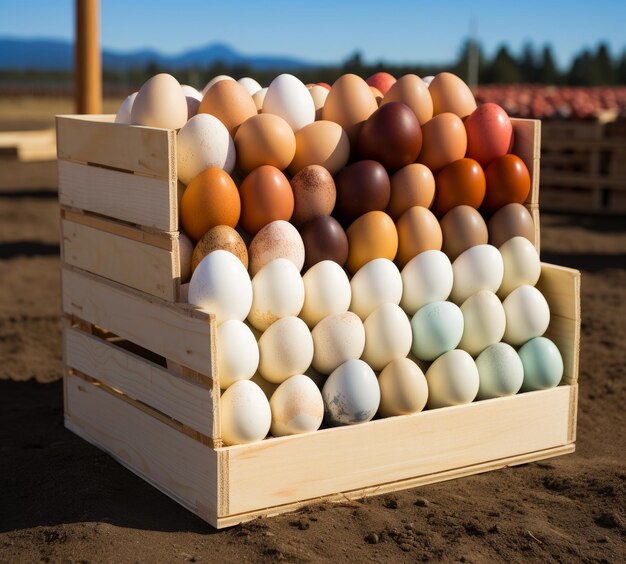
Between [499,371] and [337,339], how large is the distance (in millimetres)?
779

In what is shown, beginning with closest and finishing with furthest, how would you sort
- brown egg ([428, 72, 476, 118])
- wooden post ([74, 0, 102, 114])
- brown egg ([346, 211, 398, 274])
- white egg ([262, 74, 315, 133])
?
brown egg ([346, 211, 398, 274]) < white egg ([262, 74, 315, 133]) < brown egg ([428, 72, 476, 118]) < wooden post ([74, 0, 102, 114])

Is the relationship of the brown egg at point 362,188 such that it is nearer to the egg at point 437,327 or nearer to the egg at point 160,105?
the egg at point 437,327

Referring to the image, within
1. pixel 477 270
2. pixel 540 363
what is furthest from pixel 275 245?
pixel 540 363

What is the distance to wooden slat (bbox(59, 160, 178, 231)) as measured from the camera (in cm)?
361

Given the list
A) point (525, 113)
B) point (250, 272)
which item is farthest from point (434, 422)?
point (525, 113)

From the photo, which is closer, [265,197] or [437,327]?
[265,197]

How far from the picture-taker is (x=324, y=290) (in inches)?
148

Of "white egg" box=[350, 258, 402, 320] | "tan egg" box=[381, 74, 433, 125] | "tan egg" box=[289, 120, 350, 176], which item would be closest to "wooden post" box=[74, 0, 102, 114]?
"tan egg" box=[381, 74, 433, 125]

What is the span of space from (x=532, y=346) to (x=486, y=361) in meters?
0.25

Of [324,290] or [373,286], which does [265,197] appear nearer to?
[324,290]

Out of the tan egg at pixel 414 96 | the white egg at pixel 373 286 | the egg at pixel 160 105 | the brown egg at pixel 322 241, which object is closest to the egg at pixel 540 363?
the white egg at pixel 373 286

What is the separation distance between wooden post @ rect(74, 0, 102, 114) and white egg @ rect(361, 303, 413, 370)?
4.90m

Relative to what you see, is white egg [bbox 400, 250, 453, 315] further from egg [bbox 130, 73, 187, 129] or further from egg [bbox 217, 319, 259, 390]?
egg [bbox 130, 73, 187, 129]

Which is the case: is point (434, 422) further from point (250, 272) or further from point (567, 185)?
point (567, 185)
